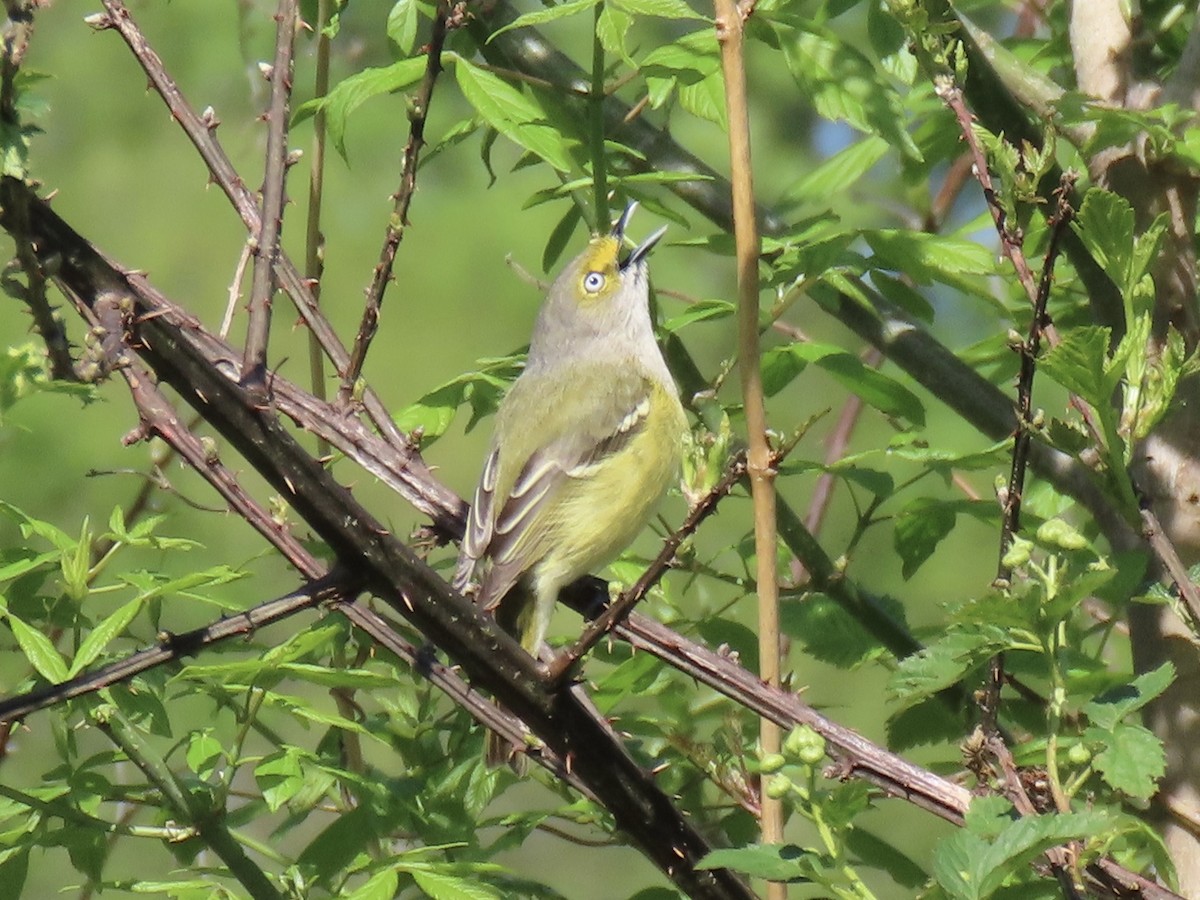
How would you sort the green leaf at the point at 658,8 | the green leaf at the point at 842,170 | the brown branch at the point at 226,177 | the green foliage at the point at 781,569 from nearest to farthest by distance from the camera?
the green foliage at the point at 781,569 < the brown branch at the point at 226,177 < the green leaf at the point at 658,8 < the green leaf at the point at 842,170

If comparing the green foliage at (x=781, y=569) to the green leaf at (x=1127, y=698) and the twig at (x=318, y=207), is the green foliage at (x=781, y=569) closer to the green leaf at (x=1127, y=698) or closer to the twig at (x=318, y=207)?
the green leaf at (x=1127, y=698)

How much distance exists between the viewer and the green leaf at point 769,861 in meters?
1.93

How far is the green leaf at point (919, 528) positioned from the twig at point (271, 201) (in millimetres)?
1588

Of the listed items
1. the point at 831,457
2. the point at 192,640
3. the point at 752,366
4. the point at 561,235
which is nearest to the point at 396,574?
the point at 192,640

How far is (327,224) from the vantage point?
26.0 feet

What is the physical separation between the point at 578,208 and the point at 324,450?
33.3 inches

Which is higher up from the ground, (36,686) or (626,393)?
(626,393)

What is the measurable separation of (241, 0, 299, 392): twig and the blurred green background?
2786 mm

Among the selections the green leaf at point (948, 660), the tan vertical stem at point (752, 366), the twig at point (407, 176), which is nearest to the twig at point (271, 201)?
the twig at point (407, 176)

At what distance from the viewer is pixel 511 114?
307 centimetres

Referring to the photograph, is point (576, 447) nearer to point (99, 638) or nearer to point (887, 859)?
point (887, 859)

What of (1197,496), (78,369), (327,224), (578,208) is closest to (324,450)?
(578,208)

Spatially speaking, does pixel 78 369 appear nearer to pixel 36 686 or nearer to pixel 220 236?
pixel 36 686

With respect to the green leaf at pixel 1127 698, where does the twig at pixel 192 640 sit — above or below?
above
